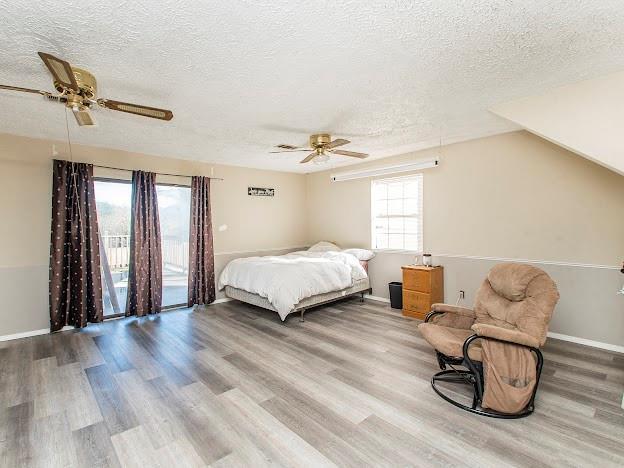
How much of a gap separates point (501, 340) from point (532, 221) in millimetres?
2263

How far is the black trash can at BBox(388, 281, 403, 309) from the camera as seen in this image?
16.1 ft

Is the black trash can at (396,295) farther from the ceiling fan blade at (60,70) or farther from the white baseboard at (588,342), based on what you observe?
the ceiling fan blade at (60,70)

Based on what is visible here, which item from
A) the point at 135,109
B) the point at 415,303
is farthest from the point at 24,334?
the point at 415,303

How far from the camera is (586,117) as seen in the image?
8.22 feet

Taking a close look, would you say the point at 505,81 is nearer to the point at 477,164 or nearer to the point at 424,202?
the point at 477,164

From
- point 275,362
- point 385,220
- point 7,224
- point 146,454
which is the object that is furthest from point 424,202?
point 7,224

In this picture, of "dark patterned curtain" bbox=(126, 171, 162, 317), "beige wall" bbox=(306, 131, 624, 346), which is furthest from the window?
"dark patterned curtain" bbox=(126, 171, 162, 317)

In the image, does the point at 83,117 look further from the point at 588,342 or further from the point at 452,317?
the point at 588,342

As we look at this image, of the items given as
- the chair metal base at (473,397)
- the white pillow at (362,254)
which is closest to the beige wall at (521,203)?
the white pillow at (362,254)

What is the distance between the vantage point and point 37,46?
1.90 metres

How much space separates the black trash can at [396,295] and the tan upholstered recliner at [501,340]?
201cm

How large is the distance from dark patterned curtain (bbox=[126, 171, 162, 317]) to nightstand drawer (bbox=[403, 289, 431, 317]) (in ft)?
12.4

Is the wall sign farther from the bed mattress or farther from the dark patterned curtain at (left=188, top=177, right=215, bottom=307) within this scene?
the bed mattress

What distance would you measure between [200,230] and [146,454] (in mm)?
3693
